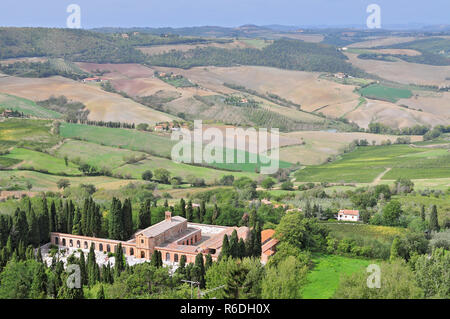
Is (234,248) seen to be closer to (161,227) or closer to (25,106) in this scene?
(161,227)

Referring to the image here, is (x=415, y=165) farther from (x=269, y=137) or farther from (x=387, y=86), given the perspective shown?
(x=387, y=86)

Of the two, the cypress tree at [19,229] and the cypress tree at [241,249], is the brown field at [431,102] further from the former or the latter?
the cypress tree at [19,229]

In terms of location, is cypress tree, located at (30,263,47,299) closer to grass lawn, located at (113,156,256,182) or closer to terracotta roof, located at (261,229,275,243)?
terracotta roof, located at (261,229,275,243)

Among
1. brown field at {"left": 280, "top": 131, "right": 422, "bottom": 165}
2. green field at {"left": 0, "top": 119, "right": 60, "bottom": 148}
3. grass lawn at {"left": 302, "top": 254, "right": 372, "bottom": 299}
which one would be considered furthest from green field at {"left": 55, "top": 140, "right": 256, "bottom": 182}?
grass lawn at {"left": 302, "top": 254, "right": 372, "bottom": 299}

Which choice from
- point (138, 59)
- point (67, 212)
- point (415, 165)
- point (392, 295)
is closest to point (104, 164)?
point (67, 212)

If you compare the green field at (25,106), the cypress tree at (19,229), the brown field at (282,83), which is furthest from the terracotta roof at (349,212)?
the brown field at (282,83)

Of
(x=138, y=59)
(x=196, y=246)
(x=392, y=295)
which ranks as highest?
(x=138, y=59)
